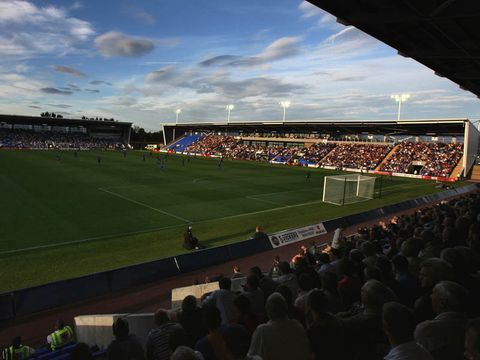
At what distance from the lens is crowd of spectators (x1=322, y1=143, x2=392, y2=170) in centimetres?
6775

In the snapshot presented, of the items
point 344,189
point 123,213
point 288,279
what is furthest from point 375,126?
point 288,279

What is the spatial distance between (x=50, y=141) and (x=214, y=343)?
11261cm

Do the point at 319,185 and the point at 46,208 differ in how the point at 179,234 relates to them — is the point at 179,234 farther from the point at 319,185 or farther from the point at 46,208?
the point at 319,185

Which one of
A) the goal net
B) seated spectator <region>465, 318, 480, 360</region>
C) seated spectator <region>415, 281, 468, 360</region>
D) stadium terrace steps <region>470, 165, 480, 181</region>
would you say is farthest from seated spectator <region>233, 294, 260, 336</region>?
stadium terrace steps <region>470, 165, 480, 181</region>

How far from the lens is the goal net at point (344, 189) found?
31.9 metres

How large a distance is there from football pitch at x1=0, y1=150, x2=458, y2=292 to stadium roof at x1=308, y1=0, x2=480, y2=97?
12058 mm

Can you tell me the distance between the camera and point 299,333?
3.91 meters

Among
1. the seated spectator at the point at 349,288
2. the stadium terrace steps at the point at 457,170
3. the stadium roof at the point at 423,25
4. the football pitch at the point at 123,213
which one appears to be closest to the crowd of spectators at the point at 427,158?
the stadium terrace steps at the point at 457,170

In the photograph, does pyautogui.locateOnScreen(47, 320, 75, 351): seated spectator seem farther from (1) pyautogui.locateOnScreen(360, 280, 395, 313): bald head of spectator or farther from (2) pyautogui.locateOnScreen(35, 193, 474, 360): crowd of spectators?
(1) pyautogui.locateOnScreen(360, 280, 395, 313): bald head of spectator

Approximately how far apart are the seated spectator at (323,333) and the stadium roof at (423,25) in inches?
298

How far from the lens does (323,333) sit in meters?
3.97

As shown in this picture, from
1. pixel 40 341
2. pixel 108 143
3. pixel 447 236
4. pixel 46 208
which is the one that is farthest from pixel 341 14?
pixel 108 143

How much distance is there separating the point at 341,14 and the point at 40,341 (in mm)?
11781

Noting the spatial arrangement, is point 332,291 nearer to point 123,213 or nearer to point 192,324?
point 192,324
